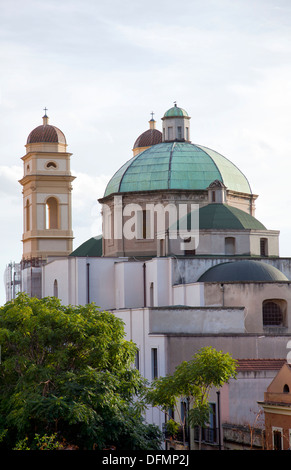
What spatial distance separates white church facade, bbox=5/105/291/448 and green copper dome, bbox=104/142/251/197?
0.19 ft

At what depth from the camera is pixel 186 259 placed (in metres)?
50.3

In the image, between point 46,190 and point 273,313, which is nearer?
point 273,313

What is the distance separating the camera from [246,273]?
47938 mm

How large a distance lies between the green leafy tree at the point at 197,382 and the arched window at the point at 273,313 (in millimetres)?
10238

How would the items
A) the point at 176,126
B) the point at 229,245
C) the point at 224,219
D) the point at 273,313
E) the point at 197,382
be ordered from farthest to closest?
the point at 176,126 < the point at 224,219 < the point at 229,245 < the point at 273,313 < the point at 197,382

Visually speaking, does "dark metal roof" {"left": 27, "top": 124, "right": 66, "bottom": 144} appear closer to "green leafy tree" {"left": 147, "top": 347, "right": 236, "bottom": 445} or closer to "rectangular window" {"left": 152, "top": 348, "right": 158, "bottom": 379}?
"rectangular window" {"left": 152, "top": 348, "right": 158, "bottom": 379}

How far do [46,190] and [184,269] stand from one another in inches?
900

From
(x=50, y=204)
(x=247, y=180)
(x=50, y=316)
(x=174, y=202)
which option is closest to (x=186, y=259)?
(x=174, y=202)

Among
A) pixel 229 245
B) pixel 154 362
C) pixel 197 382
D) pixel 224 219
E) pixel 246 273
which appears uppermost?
pixel 224 219

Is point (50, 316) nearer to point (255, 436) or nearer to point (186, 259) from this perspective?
point (255, 436)

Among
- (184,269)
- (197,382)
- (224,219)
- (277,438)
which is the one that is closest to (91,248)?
(224,219)

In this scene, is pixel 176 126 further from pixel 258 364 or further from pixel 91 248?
pixel 258 364

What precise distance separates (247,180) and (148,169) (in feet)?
17.1
